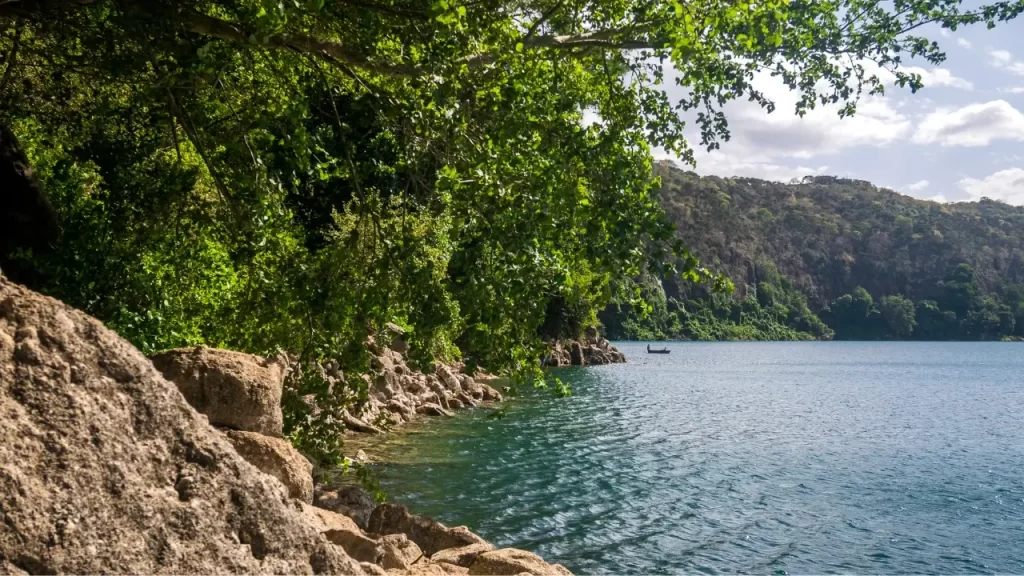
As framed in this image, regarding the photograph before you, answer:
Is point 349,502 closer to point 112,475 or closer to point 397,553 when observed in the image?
point 397,553

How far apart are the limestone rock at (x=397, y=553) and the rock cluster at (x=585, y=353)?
60.7m

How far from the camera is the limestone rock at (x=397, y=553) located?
374 inches

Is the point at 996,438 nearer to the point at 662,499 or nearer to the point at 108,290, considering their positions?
the point at 662,499

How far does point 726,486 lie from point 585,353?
208ft

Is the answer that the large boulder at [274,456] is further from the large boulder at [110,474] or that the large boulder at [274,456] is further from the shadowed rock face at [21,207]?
the large boulder at [110,474]

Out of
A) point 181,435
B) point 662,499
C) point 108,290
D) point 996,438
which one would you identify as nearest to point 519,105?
point 181,435

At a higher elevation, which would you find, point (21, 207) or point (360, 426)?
point (21, 207)

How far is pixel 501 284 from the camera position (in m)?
6.81

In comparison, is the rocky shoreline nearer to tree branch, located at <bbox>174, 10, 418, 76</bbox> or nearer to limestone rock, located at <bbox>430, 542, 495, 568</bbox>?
tree branch, located at <bbox>174, 10, 418, 76</bbox>

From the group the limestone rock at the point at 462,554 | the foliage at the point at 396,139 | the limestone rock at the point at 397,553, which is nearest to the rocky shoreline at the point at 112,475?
the foliage at the point at 396,139

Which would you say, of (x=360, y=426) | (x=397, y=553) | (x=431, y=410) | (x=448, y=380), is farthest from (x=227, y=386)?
(x=448, y=380)

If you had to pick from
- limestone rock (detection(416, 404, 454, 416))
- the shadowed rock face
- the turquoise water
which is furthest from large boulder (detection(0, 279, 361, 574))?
limestone rock (detection(416, 404, 454, 416))

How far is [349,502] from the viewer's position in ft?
45.3

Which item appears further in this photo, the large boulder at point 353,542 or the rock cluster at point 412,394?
the rock cluster at point 412,394
